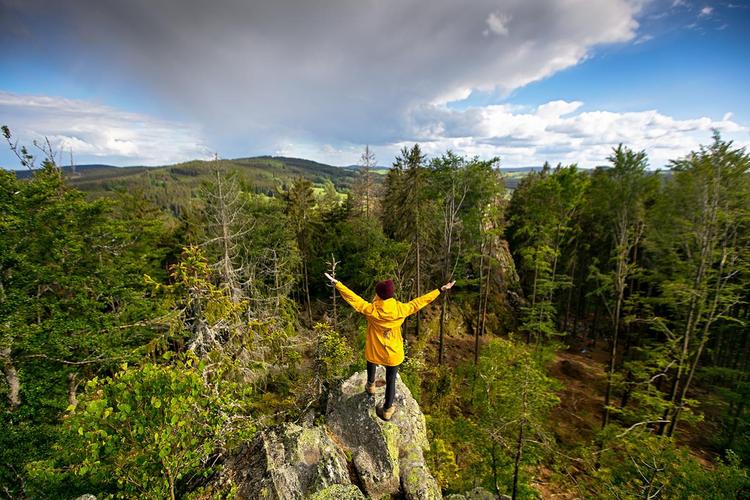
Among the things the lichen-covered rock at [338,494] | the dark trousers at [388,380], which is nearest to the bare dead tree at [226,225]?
the dark trousers at [388,380]

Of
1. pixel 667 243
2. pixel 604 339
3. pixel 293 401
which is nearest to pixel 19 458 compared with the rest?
pixel 293 401

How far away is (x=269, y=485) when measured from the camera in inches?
212

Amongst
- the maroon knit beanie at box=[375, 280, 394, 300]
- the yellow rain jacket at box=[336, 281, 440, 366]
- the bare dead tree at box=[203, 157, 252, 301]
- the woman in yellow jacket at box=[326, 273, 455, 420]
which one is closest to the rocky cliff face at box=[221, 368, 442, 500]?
the woman in yellow jacket at box=[326, 273, 455, 420]

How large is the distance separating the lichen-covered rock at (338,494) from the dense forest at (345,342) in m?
1.78

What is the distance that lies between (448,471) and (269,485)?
21.3 ft

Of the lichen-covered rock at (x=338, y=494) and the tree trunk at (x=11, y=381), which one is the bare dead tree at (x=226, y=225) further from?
the tree trunk at (x=11, y=381)

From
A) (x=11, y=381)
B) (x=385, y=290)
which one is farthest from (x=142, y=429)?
(x=11, y=381)

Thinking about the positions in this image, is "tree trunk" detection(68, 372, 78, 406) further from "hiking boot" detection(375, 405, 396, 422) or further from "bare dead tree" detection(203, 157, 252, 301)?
"hiking boot" detection(375, 405, 396, 422)

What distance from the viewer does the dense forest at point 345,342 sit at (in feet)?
16.2

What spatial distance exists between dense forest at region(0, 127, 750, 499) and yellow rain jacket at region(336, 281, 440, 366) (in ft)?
7.73

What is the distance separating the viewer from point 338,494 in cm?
522

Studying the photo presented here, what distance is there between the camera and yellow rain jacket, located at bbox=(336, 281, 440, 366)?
5.87 metres

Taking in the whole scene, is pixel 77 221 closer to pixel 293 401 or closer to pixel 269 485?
pixel 293 401

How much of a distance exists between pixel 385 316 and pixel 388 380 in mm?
1752
